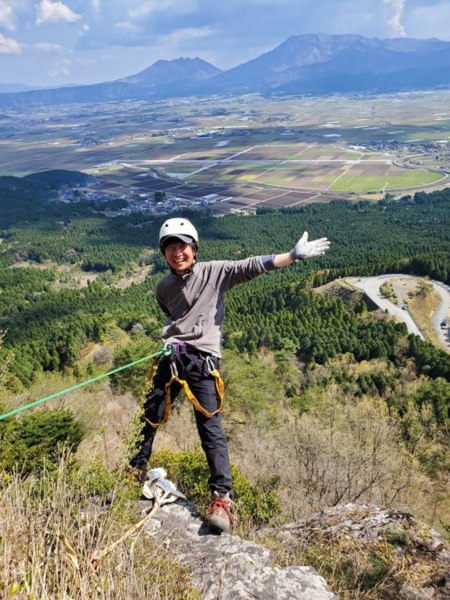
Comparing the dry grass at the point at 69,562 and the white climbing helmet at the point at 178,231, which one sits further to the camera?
the white climbing helmet at the point at 178,231

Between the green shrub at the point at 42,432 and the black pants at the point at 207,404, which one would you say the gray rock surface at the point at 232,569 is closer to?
the black pants at the point at 207,404

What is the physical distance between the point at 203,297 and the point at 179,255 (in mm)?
492

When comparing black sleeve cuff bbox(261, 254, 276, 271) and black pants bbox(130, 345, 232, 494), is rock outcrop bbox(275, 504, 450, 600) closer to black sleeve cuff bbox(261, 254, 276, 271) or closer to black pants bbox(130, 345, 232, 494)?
black pants bbox(130, 345, 232, 494)

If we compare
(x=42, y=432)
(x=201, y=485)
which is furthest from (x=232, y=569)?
(x=42, y=432)

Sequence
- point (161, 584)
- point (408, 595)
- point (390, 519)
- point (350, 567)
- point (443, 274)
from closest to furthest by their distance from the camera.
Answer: point (161, 584) → point (408, 595) → point (350, 567) → point (390, 519) → point (443, 274)

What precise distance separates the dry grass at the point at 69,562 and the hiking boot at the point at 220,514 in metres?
0.96

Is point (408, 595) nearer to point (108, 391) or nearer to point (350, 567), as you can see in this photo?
point (350, 567)

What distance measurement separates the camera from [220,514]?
13.8 feet

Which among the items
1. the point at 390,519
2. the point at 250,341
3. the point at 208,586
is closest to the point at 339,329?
the point at 250,341

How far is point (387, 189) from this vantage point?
394 feet

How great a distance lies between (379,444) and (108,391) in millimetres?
13658

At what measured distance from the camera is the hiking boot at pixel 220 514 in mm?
4125

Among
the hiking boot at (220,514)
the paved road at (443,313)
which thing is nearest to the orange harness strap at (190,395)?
the hiking boot at (220,514)

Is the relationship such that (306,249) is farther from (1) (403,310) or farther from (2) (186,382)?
(1) (403,310)
